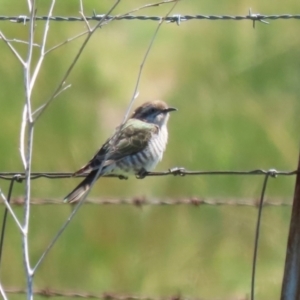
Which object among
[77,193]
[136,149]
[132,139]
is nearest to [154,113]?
[132,139]

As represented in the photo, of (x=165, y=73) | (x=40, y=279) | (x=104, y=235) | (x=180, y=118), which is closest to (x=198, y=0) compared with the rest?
(x=165, y=73)

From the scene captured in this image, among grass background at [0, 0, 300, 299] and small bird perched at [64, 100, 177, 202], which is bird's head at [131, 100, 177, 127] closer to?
small bird perched at [64, 100, 177, 202]

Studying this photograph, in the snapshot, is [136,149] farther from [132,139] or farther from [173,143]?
[173,143]

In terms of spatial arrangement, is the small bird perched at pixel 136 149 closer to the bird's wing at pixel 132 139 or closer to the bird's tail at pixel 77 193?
the bird's wing at pixel 132 139

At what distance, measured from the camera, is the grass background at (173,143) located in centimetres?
1005

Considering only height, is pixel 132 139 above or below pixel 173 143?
above

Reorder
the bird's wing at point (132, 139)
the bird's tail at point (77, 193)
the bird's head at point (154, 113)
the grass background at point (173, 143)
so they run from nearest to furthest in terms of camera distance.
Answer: the bird's tail at point (77, 193) → the bird's wing at point (132, 139) → the bird's head at point (154, 113) → the grass background at point (173, 143)

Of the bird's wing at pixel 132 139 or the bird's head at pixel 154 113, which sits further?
the bird's head at pixel 154 113

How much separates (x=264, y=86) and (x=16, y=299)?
15.5ft

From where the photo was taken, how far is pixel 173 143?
1168cm

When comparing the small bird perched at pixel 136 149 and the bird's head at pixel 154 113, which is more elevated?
the bird's head at pixel 154 113

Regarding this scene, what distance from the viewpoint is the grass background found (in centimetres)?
1005

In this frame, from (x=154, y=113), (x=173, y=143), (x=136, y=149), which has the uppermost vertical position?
(x=154, y=113)

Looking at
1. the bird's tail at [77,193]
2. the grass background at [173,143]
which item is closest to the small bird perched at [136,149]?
the bird's tail at [77,193]
